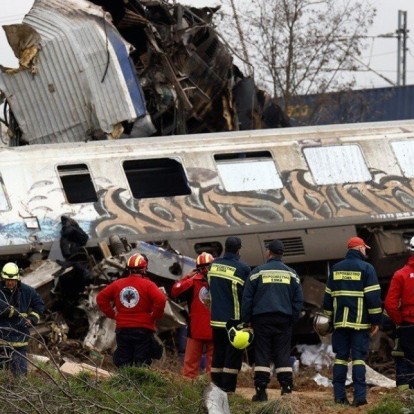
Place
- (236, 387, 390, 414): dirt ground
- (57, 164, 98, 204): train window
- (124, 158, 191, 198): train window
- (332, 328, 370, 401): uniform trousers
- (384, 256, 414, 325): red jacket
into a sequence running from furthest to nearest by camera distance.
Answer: (124, 158, 191, 198): train window → (57, 164, 98, 204): train window → (384, 256, 414, 325): red jacket → (332, 328, 370, 401): uniform trousers → (236, 387, 390, 414): dirt ground

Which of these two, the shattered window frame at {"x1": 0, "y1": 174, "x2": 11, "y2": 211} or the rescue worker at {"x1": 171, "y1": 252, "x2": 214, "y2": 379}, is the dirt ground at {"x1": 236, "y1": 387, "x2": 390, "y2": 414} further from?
the shattered window frame at {"x1": 0, "y1": 174, "x2": 11, "y2": 211}

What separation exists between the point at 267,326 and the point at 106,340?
402 centimetres

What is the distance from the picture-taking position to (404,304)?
1288 centimetres

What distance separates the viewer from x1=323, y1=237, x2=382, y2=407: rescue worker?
12594 mm

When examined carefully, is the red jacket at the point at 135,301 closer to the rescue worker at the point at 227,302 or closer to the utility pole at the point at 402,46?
the rescue worker at the point at 227,302

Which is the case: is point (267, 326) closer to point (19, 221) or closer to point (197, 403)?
point (197, 403)

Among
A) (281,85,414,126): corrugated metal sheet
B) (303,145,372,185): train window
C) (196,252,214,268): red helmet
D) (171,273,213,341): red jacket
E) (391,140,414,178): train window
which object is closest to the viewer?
(171,273,213,341): red jacket

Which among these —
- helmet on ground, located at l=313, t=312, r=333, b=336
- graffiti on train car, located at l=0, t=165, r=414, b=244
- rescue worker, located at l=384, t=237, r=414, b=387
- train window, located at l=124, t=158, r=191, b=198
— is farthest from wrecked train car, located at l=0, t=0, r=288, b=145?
rescue worker, located at l=384, t=237, r=414, b=387

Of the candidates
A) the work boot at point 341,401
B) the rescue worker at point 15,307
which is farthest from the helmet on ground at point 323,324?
the rescue worker at point 15,307

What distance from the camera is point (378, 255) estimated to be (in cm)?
1812

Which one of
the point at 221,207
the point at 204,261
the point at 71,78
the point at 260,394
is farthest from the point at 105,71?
the point at 260,394

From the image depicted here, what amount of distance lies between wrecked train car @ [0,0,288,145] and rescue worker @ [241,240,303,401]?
23.0ft

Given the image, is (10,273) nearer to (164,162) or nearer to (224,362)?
(224,362)

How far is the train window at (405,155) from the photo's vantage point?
63.2 feet
